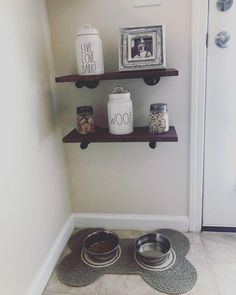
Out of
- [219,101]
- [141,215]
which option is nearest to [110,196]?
[141,215]

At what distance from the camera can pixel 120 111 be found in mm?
1327

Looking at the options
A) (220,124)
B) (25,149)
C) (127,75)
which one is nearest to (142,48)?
(127,75)

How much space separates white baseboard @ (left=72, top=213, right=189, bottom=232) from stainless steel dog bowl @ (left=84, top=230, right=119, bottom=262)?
136 mm

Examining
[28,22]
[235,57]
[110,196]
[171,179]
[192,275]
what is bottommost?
[192,275]

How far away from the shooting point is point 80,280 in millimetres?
1344

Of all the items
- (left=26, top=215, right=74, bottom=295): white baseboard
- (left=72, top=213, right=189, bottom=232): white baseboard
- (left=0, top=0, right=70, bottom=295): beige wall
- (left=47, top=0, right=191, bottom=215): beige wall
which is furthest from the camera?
(left=72, top=213, right=189, bottom=232): white baseboard

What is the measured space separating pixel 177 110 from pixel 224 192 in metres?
0.56

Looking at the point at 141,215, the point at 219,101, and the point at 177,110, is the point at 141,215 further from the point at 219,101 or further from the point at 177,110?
the point at 219,101

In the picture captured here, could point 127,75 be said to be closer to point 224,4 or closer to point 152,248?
point 224,4

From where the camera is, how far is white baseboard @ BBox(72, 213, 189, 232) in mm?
1661

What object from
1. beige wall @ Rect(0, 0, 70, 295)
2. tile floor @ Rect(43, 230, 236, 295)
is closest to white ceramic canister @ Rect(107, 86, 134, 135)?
beige wall @ Rect(0, 0, 70, 295)

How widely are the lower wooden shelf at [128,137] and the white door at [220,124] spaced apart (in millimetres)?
253

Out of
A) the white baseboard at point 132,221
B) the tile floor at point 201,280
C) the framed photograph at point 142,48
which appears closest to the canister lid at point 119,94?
the framed photograph at point 142,48

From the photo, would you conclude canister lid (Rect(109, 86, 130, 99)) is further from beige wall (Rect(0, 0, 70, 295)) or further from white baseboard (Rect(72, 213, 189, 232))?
white baseboard (Rect(72, 213, 189, 232))
